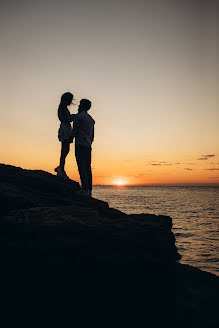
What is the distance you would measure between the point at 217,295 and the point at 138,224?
8.38 ft

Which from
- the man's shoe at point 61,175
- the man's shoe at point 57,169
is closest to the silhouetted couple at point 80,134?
the man's shoe at point 57,169

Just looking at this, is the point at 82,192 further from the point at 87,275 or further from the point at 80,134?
the point at 87,275

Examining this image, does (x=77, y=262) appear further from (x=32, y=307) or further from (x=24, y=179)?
(x=24, y=179)

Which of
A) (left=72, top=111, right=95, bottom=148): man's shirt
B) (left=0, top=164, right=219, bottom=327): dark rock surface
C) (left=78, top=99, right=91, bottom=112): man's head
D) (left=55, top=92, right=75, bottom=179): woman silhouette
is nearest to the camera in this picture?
(left=0, top=164, right=219, bottom=327): dark rock surface

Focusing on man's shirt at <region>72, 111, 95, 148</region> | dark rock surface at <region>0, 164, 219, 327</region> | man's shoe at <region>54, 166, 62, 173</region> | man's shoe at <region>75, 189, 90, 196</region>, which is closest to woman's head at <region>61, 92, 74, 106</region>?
man's shirt at <region>72, 111, 95, 148</region>

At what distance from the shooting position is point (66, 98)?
7.57 meters

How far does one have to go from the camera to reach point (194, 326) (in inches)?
177

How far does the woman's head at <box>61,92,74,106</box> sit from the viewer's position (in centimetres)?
754

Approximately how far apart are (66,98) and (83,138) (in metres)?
1.44

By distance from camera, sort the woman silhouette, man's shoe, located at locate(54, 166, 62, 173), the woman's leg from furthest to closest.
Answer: man's shoe, located at locate(54, 166, 62, 173)
the woman's leg
the woman silhouette

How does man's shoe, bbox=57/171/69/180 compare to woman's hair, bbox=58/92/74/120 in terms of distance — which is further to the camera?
man's shoe, bbox=57/171/69/180

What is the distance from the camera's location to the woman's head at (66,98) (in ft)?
24.7

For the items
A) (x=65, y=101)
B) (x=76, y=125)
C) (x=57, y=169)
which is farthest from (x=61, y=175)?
(x=65, y=101)

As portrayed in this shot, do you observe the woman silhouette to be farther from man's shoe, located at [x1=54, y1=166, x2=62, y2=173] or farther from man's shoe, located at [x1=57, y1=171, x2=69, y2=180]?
man's shoe, located at [x1=57, y1=171, x2=69, y2=180]
